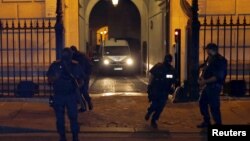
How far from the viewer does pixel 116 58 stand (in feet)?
101

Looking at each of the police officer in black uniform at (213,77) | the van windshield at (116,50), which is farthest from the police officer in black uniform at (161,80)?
the van windshield at (116,50)

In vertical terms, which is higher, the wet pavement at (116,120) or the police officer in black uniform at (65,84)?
the police officer in black uniform at (65,84)

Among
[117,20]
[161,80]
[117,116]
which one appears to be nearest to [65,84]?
[161,80]

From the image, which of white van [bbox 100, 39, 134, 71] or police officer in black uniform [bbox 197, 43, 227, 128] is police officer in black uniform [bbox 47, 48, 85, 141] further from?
white van [bbox 100, 39, 134, 71]

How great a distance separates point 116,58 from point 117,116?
17020 millimetres

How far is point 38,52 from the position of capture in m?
19.5

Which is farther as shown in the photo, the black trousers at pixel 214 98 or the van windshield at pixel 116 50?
the van windshield at pixel 116 50

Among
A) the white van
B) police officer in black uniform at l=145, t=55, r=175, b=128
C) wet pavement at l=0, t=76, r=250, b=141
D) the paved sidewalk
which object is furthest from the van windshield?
police officer in black uniform at l=145, t=55, r=175, b=128

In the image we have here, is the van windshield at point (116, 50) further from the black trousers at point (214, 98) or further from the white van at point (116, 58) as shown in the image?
the black trousers at point (214, 98)

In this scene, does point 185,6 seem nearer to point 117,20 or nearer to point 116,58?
point 116,58

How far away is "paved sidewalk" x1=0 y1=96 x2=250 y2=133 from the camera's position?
1239 centimetres

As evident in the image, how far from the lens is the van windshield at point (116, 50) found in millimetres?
31188

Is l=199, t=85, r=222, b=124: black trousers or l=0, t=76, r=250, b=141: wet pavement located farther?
l=0, t=76, r=250, b=141: wet pavement

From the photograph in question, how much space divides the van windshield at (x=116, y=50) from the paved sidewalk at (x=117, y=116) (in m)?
14.3
